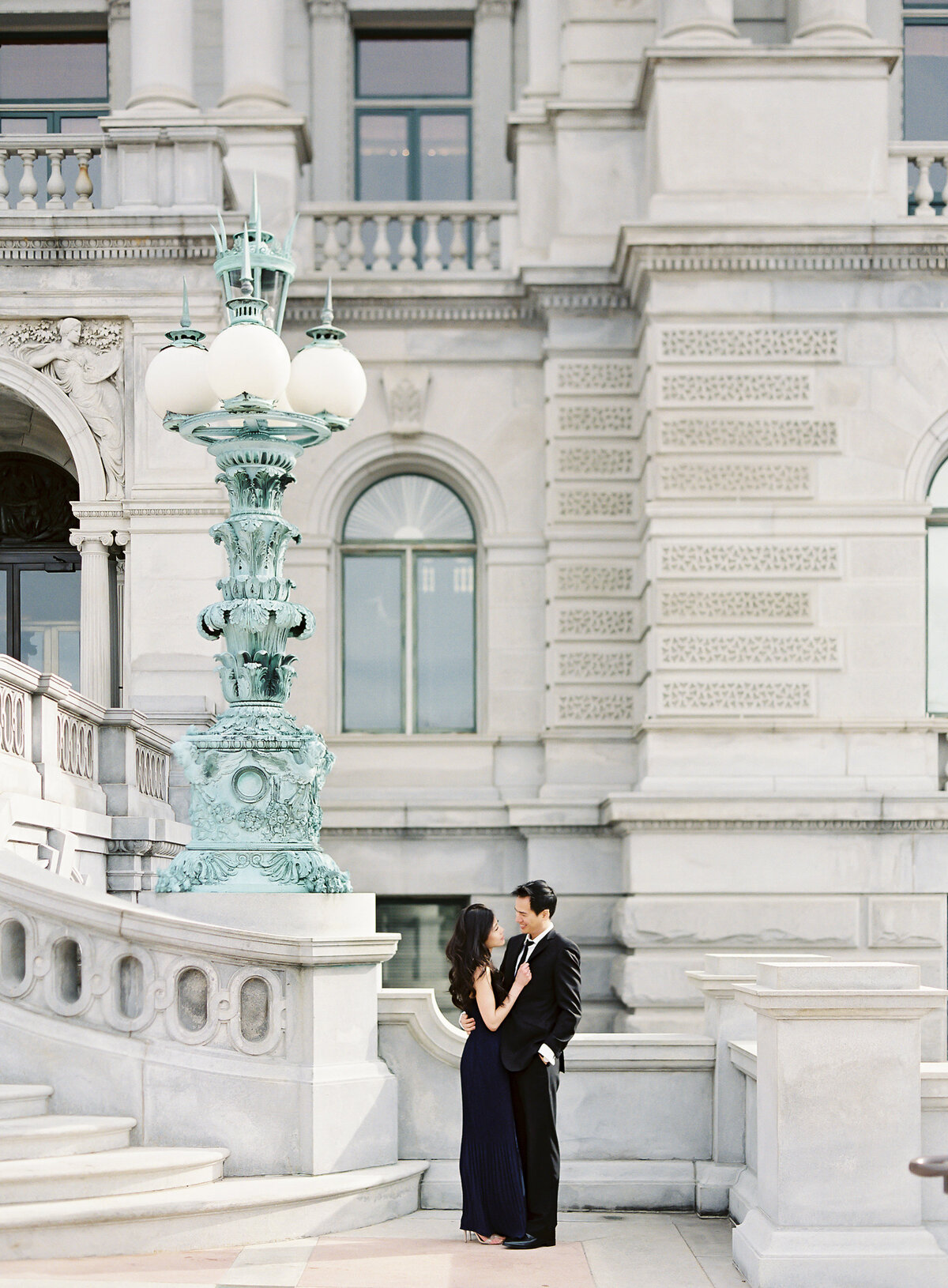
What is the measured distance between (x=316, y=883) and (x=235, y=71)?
13368mm

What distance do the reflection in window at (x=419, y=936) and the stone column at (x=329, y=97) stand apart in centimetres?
878

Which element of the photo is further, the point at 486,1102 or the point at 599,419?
the point at 599,419

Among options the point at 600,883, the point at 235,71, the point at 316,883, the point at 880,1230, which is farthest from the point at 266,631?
the point at 235,71

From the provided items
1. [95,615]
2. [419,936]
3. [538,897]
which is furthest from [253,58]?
[538,897]

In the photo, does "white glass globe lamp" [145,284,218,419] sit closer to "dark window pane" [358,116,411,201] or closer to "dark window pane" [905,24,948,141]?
"dark window pane" [358,116,411,201]

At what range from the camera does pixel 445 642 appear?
65.4ft

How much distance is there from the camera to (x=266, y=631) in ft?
32.3

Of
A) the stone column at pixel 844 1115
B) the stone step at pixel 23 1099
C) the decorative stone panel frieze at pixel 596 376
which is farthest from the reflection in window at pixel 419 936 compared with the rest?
the stone column at pixel 844 1115

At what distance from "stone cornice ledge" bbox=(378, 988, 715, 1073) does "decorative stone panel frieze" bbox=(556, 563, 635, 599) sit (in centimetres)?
922

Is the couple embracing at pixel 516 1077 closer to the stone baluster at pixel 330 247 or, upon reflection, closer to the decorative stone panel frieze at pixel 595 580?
the decorative stone panel frieze at pixel 595 580

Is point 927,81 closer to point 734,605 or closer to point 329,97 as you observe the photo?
point 329,97

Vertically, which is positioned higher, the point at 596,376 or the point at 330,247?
the point at 330,247

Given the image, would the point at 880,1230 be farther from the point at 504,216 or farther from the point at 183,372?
the point at 504,216

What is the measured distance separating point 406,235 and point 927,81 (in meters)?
6.67
